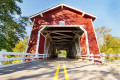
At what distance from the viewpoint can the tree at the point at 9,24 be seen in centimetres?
954

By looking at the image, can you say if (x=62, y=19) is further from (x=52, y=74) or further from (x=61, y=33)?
(x=52, y=74)

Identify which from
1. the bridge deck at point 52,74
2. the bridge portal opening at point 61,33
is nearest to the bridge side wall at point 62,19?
the bridge portal opening at point 61,33

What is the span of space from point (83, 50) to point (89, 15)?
16.4 ft

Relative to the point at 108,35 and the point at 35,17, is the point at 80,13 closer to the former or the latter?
the point at 35,17

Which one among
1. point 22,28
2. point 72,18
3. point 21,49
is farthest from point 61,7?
point 21,49

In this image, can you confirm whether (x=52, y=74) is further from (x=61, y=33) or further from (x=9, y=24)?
(x=61, y=33)

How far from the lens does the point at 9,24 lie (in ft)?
33.1

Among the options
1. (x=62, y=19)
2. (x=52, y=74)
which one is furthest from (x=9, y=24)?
(x=52, y=74)

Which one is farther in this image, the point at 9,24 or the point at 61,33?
the point at 61,33

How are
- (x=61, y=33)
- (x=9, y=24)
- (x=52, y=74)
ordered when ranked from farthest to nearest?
(x=61, y=33), (x=9, y=24), (x=52, y=74)

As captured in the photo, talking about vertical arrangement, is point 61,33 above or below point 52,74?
above

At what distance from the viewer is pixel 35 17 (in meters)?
12.1

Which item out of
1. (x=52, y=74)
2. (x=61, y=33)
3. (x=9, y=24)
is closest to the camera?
(x=52, y=74)

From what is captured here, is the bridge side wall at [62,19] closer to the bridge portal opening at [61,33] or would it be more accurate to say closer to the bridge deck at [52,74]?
the bridge portal opening at [61,33]
